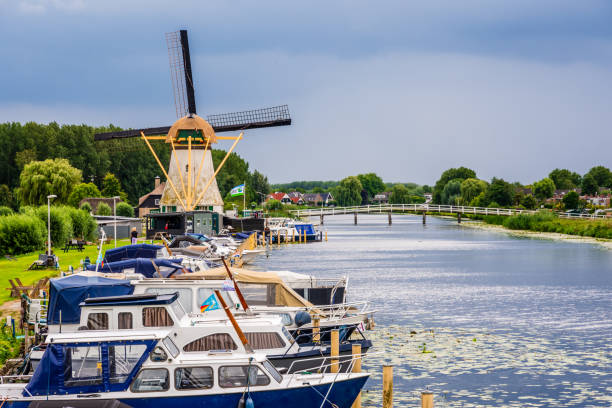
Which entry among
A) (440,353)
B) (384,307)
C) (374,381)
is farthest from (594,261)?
(374,381)

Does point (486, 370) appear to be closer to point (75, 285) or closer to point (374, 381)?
point (374, 381)

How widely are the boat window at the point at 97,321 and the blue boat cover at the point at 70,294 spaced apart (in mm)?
3788

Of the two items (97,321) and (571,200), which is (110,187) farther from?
(97,321)

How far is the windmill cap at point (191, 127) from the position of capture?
9350 centimetres

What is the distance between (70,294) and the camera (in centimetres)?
2680

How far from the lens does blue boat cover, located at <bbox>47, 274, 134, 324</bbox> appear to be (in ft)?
87.2

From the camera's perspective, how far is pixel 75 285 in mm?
27078

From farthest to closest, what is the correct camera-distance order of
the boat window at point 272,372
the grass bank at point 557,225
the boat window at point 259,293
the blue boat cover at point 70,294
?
the grass bank at point 557,225 → the boat window at point 259,293 → the blue boat cover at point 70,294 → the boat window at point 272,372

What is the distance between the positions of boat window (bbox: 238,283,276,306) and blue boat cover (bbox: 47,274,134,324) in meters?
5.79

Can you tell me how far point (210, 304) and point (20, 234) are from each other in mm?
45626

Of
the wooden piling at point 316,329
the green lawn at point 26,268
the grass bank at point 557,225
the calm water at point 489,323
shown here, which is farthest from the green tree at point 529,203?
the wooden piling at point 316,329

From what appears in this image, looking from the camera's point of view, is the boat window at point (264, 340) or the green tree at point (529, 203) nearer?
the boat window at point (264, 340)

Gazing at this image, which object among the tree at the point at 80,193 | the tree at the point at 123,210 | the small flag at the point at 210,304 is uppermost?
the tree at the point at 80,193

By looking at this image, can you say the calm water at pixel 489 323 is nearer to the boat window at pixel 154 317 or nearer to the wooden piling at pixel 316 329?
the wooden piling at pixel 316 329
